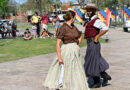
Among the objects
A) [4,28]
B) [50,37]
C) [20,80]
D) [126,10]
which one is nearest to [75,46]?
[20,80]

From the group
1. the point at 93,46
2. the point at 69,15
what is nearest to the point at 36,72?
the point at 93,46

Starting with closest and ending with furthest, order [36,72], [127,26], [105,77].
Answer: [105,77] < [36,72] < [127,26]

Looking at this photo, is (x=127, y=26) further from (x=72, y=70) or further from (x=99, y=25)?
(x=72, y=70)

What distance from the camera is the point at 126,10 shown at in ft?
112

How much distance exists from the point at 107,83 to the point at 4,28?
57.7 ft

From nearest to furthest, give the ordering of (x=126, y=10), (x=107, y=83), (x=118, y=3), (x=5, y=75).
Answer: (x=107, y=83) < (x=5, y=75) < (x=126, y=10) < (x=118, y=3)

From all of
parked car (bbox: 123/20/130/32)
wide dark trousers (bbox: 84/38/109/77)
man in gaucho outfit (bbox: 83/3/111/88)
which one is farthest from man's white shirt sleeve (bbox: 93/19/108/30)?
parked car (bbox: 123/20/130/32)

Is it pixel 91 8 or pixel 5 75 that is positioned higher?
pixel 91 8

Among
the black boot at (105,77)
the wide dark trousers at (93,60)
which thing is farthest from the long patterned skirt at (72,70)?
the black boot at (105,77)

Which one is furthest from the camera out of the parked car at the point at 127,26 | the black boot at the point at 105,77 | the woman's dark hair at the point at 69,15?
the parked car at the point at 127,26

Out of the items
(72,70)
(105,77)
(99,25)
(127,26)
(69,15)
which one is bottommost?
(127,26)

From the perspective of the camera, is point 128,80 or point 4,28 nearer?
point 128,80

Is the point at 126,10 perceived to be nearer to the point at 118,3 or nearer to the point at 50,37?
the point at 118,3

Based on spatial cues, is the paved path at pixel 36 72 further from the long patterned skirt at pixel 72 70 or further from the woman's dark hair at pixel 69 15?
the woman's dark hair at pixel 69 15
